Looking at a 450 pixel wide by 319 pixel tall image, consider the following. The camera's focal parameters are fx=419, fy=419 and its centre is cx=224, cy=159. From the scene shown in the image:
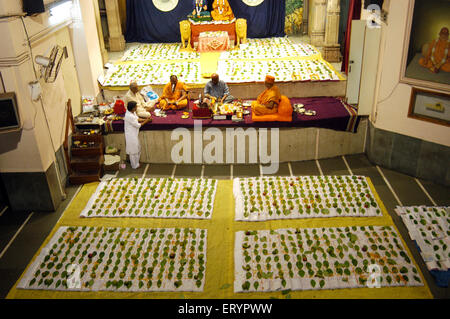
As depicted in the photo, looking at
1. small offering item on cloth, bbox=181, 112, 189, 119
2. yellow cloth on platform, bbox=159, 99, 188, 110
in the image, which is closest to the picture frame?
small offering item on cloth, bbox=181, 112, 189, 119

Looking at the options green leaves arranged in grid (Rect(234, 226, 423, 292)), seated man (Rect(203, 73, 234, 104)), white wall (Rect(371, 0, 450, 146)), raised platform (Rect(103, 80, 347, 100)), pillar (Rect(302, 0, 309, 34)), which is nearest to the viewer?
green leaves arranged in grid (Rect(234, 226, 423, 292))

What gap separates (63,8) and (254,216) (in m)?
5.61

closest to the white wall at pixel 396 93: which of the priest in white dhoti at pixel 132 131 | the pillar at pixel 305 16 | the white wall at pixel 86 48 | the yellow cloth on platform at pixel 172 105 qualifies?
the yellow cloth on platform at pixel 172 105

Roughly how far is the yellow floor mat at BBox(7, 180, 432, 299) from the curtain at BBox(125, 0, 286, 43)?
8.47 metres

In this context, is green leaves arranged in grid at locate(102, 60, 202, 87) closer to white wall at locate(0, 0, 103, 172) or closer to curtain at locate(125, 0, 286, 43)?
white wall at locate(0, 0, 103, 172)

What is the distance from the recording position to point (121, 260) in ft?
19.9

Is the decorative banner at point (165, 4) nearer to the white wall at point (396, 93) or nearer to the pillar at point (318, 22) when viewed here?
the pillar at point (318, 22)

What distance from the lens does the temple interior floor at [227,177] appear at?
618 cm

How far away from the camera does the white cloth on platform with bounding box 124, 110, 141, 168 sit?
26.9ft

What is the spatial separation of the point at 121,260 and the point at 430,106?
584 centimetres

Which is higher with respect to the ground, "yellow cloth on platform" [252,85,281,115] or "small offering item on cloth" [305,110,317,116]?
"yellow cloth on platform" [252,85,281,115]

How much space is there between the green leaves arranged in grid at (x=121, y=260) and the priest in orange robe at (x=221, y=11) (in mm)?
9122

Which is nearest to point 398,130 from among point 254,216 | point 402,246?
point 402,246

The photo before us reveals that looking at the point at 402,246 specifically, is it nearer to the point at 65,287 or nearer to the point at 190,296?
the point at 190,296
